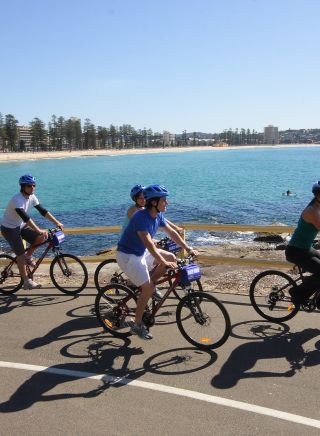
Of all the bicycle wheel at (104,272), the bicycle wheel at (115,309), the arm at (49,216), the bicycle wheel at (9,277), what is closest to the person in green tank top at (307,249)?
the bicycle wheel at (115,309)

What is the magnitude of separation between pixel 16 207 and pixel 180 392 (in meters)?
4.46

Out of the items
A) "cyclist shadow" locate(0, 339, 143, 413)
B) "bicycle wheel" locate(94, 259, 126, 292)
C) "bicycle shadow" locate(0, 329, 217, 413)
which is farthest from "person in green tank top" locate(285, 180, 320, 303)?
"bicycle wheel" locate(94, 259, 126, 292)

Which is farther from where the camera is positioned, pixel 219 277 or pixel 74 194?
pixel 74 194

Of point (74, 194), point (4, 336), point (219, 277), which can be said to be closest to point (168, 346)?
point (4, 336)

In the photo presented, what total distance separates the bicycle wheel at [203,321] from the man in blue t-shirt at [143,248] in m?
0.43

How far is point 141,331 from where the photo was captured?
5.62 metres

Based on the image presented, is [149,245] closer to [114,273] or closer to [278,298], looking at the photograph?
[278,298]

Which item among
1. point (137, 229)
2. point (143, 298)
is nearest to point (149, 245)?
point (137, 229)

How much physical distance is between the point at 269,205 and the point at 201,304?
3323cm

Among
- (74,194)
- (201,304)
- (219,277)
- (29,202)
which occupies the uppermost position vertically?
(29,202)

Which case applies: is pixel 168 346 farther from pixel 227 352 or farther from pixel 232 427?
pixel 232 427

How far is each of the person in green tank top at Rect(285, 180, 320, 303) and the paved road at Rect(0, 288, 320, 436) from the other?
502mm

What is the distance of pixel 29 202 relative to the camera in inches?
310

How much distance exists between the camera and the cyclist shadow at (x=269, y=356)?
4.84 metres
